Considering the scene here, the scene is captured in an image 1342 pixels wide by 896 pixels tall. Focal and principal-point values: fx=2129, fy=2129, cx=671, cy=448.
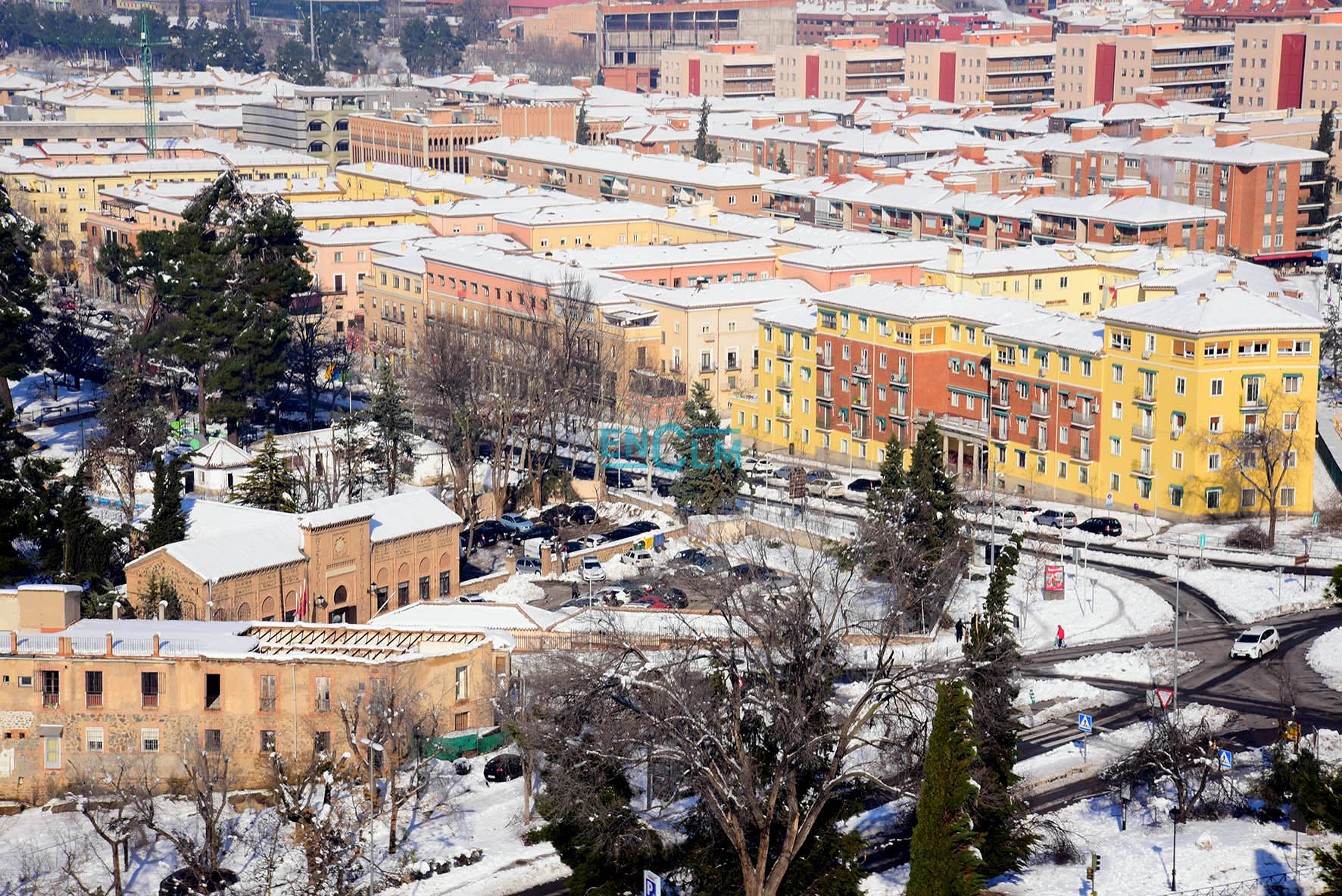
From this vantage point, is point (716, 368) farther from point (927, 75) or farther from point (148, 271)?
point (927, 75)

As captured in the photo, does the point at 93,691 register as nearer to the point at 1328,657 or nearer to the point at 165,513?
the point at 165,513

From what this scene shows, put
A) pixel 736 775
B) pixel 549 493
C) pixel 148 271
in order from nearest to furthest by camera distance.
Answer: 1. pixel 736 775
2. pixel 549 493
3. pixel 148 271

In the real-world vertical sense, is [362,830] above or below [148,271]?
below

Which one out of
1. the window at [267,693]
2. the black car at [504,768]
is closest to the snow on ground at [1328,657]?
the black car at [504,768]

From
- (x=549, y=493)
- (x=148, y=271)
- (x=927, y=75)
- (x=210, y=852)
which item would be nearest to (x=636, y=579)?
(x=549, y=493)

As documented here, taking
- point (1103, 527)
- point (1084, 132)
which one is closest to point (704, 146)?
point (1084, 132)

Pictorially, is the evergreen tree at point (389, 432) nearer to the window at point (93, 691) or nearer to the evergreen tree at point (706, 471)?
the evergreen tree at point (706, 471)

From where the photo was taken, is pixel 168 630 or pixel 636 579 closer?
pixel 168 630
